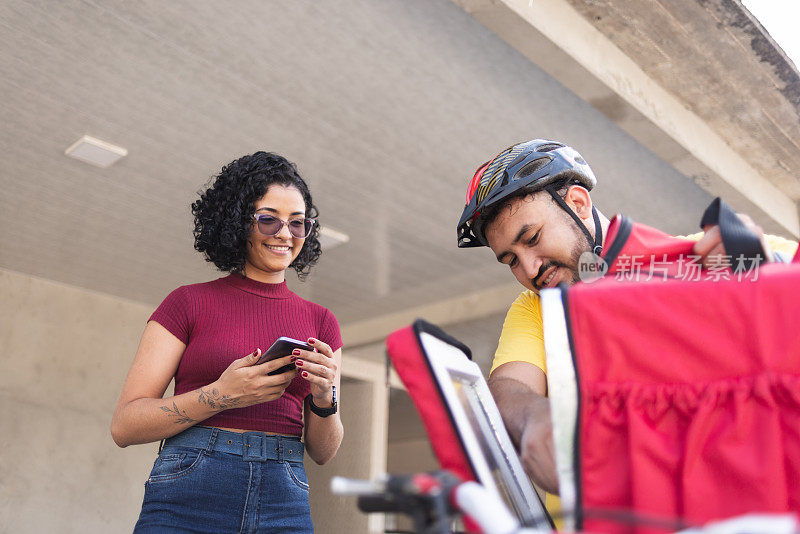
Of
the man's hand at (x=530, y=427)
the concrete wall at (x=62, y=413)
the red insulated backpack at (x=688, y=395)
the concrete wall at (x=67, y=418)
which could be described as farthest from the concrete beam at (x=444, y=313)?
the red insulated backpack at (x=688, y=395)

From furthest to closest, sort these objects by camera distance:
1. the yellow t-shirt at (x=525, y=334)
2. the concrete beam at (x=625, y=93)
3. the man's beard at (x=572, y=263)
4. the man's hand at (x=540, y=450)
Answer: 1. the concrete beam at (x=625, y=93)
2. the man's beard at (x=572, y=263)
3. the yellow t-shirt at (x=525, y=334)
4. the man's hand at (x=540, y=450)

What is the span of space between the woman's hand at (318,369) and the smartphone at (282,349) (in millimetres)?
12

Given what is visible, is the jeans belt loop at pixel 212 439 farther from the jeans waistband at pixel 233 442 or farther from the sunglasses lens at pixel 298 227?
the sunglasses lens at pixel 298 227

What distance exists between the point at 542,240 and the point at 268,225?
2.51ft

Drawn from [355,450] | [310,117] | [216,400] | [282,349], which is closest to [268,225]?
[282,349]

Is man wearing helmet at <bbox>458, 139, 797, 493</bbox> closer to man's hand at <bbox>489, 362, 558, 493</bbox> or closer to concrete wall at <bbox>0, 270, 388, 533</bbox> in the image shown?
man's hand at <bbox>489, 362, 558, 493</bbox>

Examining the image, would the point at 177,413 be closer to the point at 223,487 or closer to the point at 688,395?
the point at 223,487

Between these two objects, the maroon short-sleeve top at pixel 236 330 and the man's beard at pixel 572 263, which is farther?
the maroon short-sleeve top at pixel 236 330

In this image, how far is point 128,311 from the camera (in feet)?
28.4

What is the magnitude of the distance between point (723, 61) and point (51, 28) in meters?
4.08

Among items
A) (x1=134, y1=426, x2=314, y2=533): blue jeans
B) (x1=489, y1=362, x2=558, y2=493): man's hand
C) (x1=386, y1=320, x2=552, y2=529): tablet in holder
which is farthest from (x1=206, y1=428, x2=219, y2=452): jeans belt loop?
(x1=386, y1=320, x2=552, y2=529): tablet in holder

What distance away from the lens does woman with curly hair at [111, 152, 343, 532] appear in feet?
5.02

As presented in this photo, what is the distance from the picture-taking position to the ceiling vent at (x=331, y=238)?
6.60m

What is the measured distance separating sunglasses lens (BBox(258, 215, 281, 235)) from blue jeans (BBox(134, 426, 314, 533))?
0.54 metres
